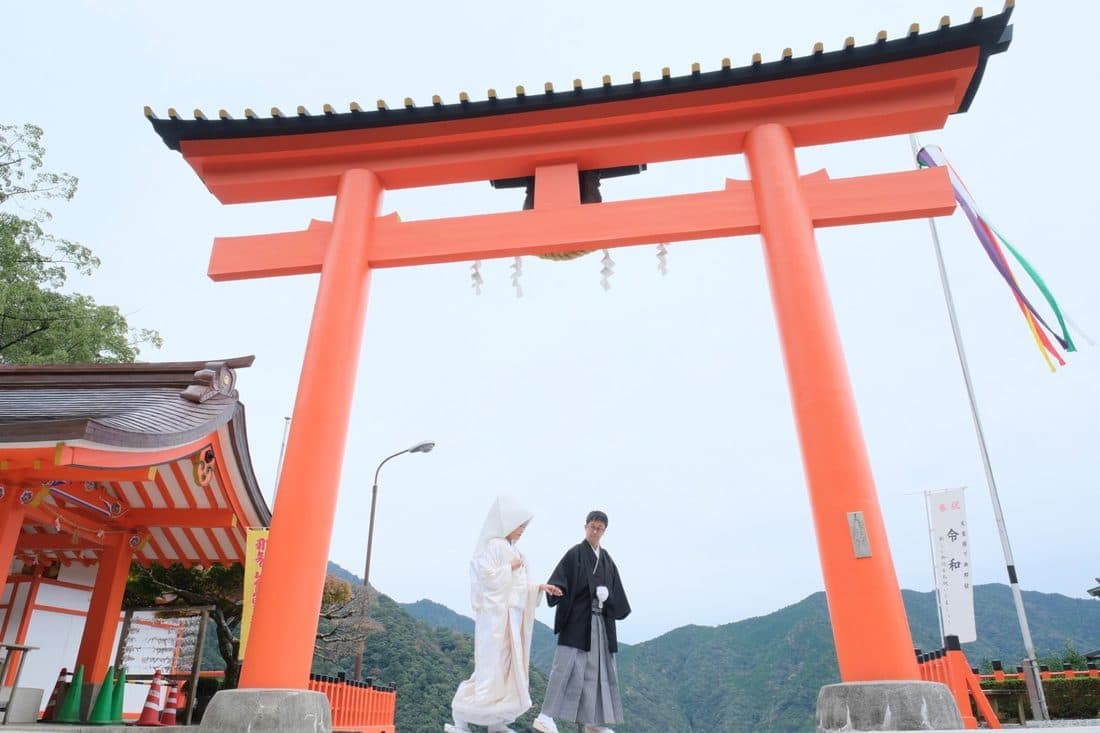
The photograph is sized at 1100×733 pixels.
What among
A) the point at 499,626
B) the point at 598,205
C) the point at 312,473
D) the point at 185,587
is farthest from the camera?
the point at 185,587

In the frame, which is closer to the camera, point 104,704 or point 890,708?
point 890,708

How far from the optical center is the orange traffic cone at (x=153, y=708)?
7.69 m

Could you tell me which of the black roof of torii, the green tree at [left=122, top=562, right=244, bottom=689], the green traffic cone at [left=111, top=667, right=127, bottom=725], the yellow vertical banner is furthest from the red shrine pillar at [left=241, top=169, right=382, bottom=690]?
the green tree at [left=122, top=562, right=244, bottom=689]

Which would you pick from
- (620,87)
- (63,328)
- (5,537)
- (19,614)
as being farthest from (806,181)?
(63,328)

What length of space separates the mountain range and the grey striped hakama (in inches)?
503

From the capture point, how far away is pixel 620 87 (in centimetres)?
643

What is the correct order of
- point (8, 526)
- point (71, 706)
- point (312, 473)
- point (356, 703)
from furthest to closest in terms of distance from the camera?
point (356, 703), point (71, 706), point (8, 526), point (312, 473)

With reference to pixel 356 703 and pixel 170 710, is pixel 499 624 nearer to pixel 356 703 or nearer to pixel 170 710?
pixel 356 703

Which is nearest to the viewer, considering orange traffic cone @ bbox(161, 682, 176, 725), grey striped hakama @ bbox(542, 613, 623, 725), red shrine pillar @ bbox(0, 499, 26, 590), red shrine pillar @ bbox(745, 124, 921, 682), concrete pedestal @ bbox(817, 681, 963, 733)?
concrete pedestal @ bbox(817, 681, 963, 733)

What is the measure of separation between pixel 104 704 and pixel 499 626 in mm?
5419

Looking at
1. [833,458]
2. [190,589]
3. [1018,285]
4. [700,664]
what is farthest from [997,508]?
[700,664]

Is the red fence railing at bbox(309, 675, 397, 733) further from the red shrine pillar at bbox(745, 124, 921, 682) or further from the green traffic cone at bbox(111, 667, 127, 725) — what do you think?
the red shrine pillar at bbox(745, 124, 921, 682)

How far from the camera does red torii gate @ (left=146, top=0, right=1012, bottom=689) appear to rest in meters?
4.98

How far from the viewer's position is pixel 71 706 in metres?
7.16
